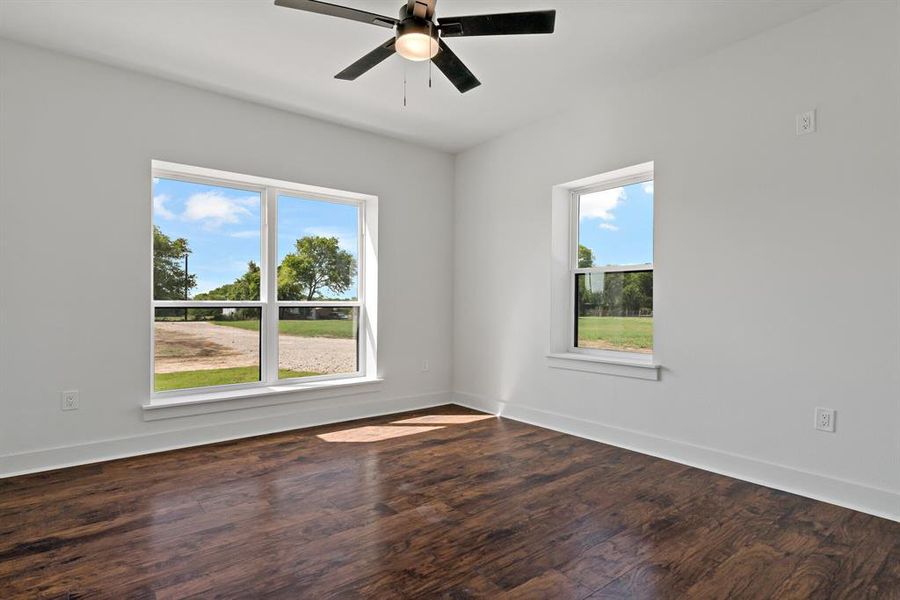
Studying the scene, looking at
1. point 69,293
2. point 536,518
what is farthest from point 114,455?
point 536,518

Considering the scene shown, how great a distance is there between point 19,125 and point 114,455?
223 cm

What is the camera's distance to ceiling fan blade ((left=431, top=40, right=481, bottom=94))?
2.51 meters

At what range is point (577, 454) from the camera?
11.7ft

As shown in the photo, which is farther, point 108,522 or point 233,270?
point 233,270

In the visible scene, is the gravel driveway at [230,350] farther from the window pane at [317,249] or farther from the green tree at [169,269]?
the window pane at [317,249]

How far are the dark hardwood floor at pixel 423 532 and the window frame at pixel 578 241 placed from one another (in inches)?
35.3

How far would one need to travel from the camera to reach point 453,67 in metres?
2.64

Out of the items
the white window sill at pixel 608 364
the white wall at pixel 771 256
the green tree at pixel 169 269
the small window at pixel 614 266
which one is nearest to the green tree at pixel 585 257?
the small window at pixel 614 266

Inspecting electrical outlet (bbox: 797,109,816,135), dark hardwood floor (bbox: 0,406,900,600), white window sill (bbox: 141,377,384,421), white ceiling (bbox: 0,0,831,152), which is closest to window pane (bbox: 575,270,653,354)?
dark hardwood floor (bbox: 0,406,900,600)

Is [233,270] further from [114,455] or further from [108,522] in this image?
[108,522]

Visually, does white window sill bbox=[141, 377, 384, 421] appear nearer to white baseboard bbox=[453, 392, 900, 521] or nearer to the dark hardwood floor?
the dark hardwood floor

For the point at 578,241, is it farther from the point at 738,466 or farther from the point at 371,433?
the point at 371,433

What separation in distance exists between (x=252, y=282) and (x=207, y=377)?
86 cm

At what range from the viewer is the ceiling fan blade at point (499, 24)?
2191mm
